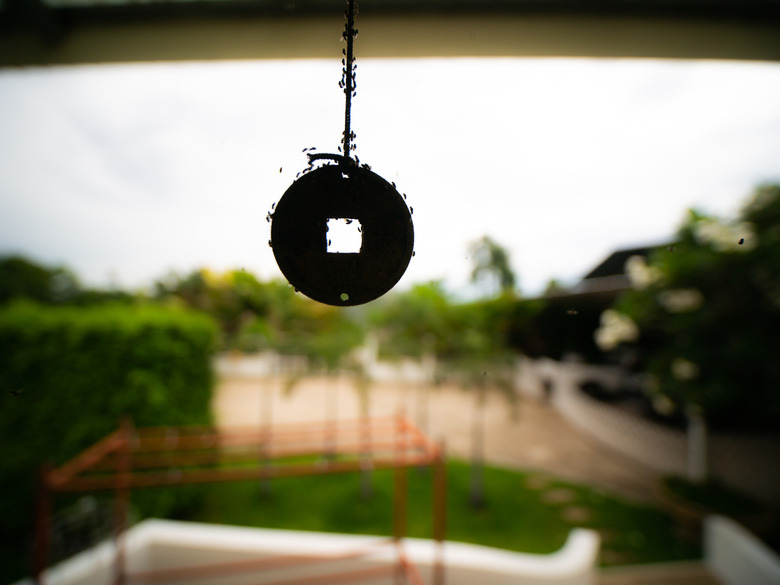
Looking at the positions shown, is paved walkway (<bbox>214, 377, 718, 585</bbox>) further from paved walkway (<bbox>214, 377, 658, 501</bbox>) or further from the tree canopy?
the tree canopy

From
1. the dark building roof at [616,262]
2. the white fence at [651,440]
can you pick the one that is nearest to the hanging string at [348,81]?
the dark building roof at [616,262]

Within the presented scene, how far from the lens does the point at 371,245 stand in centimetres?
84

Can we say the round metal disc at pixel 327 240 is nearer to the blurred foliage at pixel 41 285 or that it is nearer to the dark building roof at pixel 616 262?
the dark building roof at pixel 616 262

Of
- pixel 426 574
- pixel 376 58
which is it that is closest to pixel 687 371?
pixel 426 574

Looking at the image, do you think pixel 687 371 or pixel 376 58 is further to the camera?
pixel 687 371

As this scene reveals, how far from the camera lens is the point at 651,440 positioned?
6.04 metres

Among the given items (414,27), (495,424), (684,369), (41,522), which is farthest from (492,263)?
(495,424)

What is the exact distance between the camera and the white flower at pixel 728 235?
3.25 m

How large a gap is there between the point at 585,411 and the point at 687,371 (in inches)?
167

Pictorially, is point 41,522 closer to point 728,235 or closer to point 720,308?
point 720,308

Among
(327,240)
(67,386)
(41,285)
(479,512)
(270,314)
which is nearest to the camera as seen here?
(327,240)

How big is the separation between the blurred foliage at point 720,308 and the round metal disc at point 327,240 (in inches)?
147

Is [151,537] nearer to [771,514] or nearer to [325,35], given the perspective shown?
[325,35]

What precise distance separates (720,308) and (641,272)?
2.43ft
